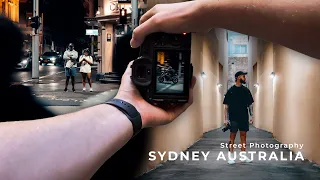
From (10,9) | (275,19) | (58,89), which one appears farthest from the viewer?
(58,89)

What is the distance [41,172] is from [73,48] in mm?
464

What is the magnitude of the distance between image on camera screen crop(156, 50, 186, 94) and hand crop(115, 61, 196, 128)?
0.08ft

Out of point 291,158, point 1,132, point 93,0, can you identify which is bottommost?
point 291,158

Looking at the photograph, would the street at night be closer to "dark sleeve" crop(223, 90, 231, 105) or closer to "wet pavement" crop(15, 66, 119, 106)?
"wet pavement" crop(15, 66, 119, 106)

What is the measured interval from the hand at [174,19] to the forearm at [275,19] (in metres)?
0.01

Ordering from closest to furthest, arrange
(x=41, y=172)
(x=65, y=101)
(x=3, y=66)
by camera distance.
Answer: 1. (x=41, y=172)
2. (x=3, y=66)
3. (x=65, y=101)

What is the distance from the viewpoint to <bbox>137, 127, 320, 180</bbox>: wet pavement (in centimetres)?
87

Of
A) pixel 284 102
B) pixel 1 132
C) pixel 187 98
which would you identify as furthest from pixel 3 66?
pixel 284 102

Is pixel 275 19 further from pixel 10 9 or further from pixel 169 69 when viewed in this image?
pixel 10 9

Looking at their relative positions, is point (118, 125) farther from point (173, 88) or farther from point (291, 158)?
point (291, 158)

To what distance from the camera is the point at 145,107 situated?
47 centimetres

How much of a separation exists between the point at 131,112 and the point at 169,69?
74mm

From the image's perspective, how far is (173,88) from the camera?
465 millimetres

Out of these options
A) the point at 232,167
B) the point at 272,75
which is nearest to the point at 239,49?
the point at 272,75
